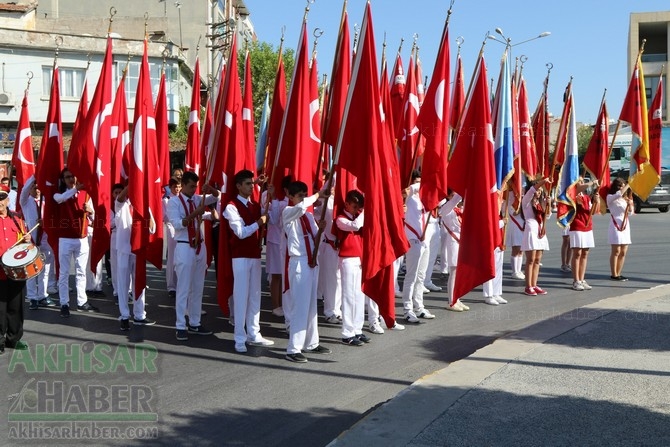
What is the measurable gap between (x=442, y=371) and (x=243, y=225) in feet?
9.13

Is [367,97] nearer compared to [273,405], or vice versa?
[273,405]

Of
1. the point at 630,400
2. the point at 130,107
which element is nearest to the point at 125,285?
the point at 630,400

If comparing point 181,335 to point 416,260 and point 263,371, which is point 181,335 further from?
point 416,260

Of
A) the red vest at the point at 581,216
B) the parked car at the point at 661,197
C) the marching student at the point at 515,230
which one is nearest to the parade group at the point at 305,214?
the marching student at the point at 515,230

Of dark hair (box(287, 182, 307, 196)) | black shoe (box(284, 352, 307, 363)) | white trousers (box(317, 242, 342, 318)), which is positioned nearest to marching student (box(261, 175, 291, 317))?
white trousers (box(317, 242, 342, 318))

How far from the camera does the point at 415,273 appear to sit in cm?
995

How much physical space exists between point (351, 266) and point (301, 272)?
921 millimetres

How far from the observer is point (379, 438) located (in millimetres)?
4914

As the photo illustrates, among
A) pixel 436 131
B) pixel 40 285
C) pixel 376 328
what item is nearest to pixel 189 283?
pixel 376 328

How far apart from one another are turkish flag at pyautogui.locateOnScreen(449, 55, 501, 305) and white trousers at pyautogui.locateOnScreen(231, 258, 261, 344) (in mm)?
2240

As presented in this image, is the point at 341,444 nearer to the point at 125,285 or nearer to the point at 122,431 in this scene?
the point at 122,431

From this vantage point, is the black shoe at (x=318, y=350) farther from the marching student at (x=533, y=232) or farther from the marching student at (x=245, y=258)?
the marching student at (x=533, y=232)

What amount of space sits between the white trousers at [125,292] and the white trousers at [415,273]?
3.48 m

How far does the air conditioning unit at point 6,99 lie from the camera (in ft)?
113
